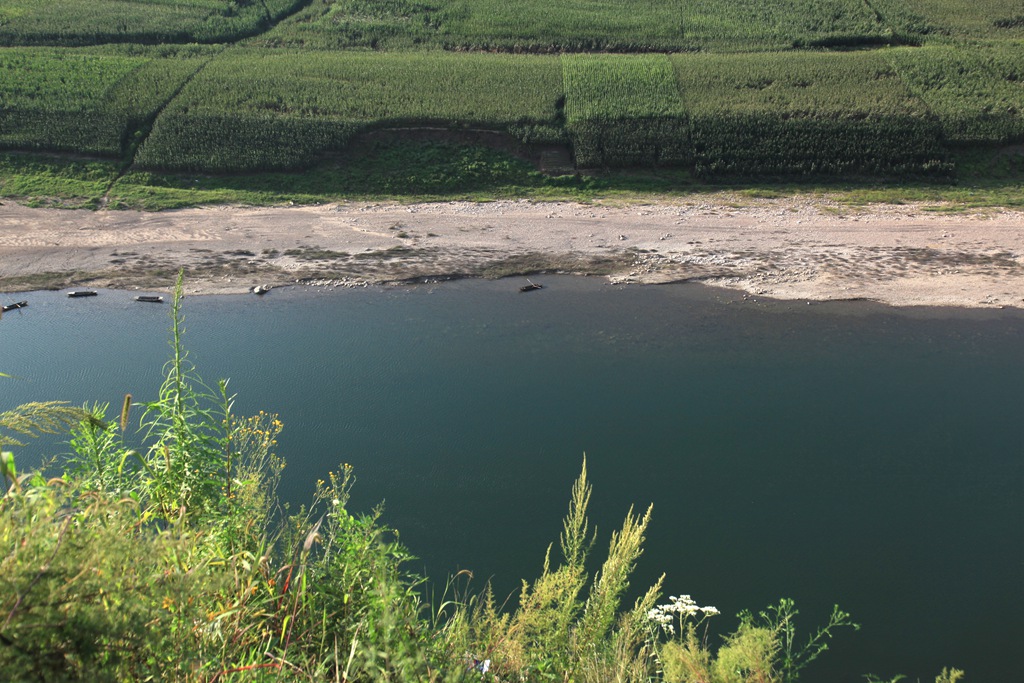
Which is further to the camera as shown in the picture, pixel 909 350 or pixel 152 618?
pixel 909 350

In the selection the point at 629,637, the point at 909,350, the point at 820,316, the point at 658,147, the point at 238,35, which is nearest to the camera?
the point at 629,637

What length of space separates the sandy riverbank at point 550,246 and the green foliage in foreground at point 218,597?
15.3 meters

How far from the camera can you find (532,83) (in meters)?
31.8

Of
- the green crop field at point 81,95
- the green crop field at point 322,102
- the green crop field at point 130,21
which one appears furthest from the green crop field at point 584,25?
the green crop field at point 81,95

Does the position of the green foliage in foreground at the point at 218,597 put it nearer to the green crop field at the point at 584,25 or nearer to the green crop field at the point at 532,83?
the green crop field at the point at 532,83

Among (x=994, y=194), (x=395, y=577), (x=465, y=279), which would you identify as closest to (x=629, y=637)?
(x=395, y=577)

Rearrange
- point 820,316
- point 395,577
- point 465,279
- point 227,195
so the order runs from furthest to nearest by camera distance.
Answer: point 227,195, point 465,279, point 820,316, point 395,577

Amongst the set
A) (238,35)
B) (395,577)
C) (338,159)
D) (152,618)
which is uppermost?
(238,35)

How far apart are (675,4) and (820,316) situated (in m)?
27.2

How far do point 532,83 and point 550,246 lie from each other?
10.6 metres

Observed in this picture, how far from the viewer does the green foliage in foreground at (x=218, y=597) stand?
3566mm

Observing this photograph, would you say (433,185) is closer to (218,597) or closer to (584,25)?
(584,25)

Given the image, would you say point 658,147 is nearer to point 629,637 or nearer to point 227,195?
point 227,195

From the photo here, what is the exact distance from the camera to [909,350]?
717 inches
